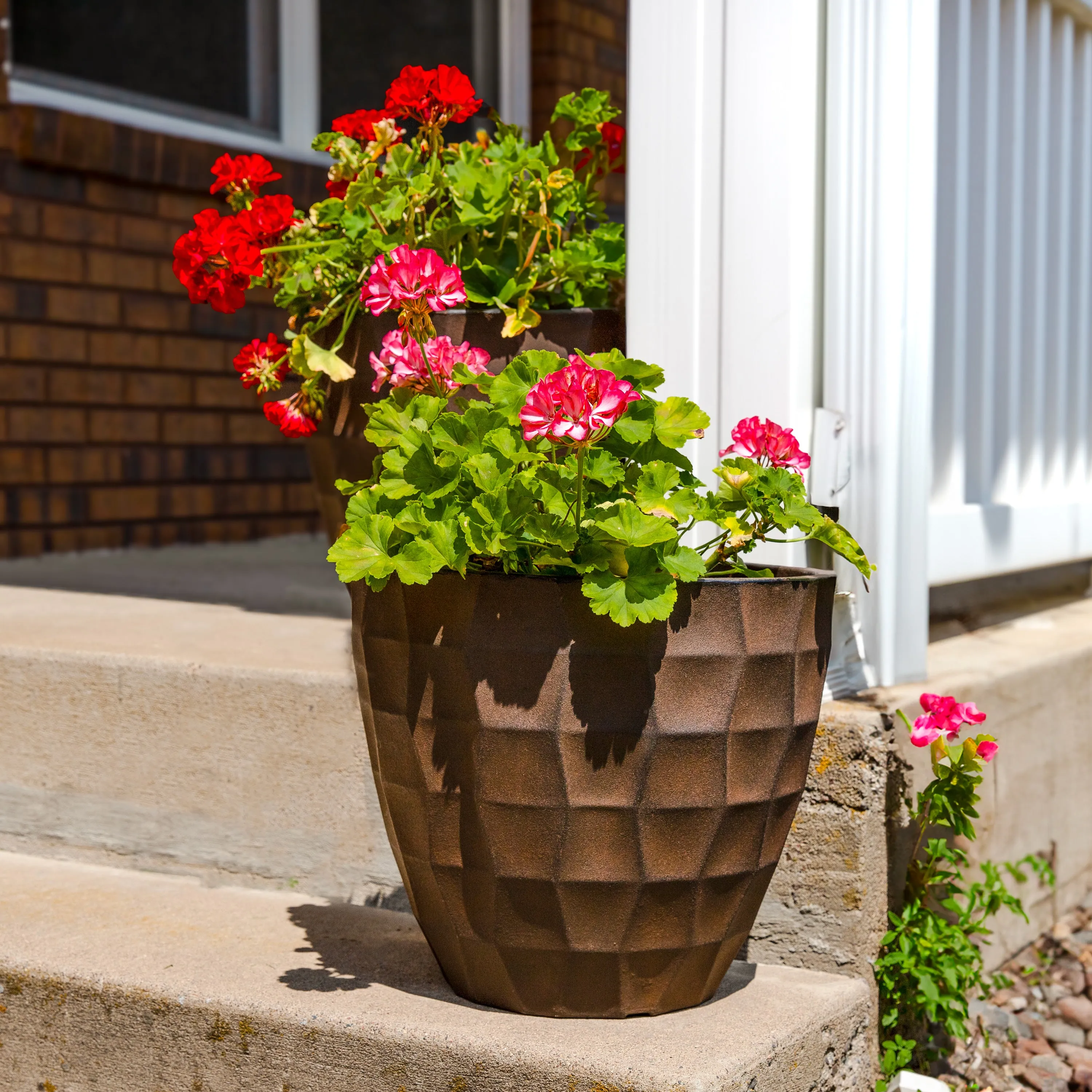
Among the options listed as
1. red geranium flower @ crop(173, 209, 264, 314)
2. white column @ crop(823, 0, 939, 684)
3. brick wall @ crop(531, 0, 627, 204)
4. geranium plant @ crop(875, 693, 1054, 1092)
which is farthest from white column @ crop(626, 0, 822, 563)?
brick wall @ crop(531, 0, 627, 204)

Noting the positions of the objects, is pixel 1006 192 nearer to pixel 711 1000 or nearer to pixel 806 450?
pixel 806 450

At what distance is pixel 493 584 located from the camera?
1198 mm

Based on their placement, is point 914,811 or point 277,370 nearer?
point 914,811

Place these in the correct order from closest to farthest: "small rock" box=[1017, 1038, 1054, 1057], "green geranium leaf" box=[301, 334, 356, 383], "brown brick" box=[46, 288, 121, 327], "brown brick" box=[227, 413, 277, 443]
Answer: "green geranium leaf" box=[301, 334, 356, 383] < "small rock" box=[1017, 1038, 1054, 1057] < "brown brick" box=[46, 288, 121, 327] < "brown brick" box=[227, 413, 277, 443]

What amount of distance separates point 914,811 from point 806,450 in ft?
1.56

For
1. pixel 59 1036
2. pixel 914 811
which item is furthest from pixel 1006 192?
pixel 59 1036

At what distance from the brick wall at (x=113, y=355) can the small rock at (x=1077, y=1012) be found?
105 inches

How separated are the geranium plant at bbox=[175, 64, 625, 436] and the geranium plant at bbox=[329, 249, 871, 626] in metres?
0.45

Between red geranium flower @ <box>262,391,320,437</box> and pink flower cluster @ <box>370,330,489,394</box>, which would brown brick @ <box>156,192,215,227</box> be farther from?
pink flower cluster @ <box>370,330,489,394</box>

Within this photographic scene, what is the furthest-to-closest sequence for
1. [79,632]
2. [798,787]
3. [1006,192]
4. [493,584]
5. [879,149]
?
[1006,192] < [79,632] < [879,149] < [798,787] < [493,584]

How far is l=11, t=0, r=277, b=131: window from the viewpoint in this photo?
350 centimetres

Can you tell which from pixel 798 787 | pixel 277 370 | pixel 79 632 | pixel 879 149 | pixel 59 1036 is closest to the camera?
pixel 798 787

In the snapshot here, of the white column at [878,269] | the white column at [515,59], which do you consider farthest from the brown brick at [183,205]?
the white column at [878,269]

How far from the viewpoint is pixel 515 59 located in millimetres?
4582
